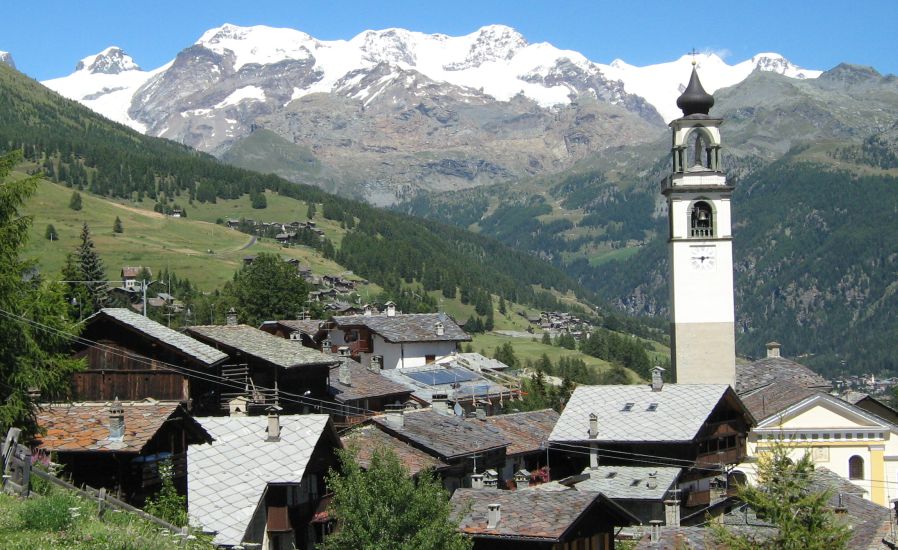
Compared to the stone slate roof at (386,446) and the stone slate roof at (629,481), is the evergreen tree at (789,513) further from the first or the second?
the stone slate roof at (386,446)

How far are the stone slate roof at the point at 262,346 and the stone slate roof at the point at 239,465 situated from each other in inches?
437

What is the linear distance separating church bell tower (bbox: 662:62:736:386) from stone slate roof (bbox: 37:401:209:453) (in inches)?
1590

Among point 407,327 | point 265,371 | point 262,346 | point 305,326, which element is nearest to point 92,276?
point 305,326

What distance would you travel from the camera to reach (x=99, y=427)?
3766cm

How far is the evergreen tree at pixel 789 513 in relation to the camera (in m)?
34.0

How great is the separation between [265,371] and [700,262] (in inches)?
1240

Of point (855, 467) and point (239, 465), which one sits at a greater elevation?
point (239, 465)

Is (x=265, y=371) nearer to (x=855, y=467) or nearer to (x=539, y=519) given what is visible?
(x=539, y=519)

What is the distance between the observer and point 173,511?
3344cm

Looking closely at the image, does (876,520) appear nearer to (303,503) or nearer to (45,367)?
(303,503)

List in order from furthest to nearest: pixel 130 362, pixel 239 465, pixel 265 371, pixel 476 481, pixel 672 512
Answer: pixel 265 371, pixel 476 481, pixel 130 362, pixel 672 512, pixel 239 465

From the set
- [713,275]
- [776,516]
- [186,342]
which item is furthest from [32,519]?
[713,275]

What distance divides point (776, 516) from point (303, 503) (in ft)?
47.2

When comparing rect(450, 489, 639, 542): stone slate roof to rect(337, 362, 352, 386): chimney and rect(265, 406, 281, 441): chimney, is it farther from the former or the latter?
rect(337, 362, 352, 386): chimney
